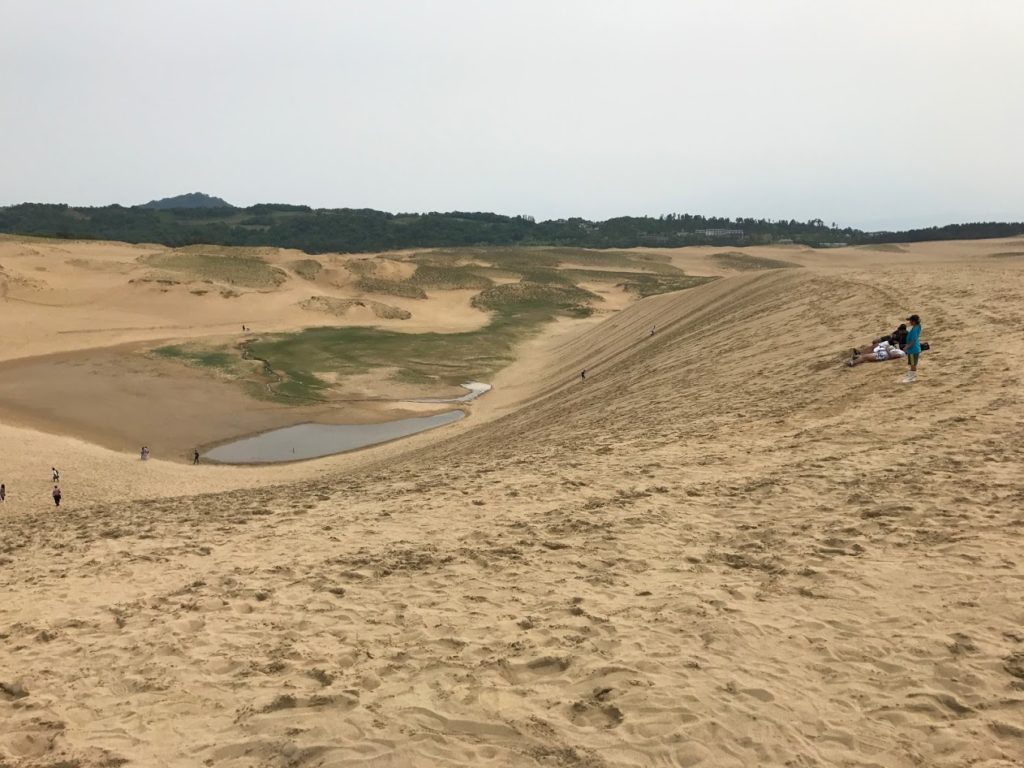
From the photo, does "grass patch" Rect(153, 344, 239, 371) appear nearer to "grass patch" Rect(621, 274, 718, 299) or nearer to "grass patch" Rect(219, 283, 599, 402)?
"grass patch" Rect(219, 283, 599, 402)

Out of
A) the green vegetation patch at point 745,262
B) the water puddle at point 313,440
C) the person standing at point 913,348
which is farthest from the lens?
the green vegetation patch at point 745,262

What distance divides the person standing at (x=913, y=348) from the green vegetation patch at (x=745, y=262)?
78523 mm

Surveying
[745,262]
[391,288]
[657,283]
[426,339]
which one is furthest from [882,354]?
[745,262]

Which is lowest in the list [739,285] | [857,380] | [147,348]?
[147,348]

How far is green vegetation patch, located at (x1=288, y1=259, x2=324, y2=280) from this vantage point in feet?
203

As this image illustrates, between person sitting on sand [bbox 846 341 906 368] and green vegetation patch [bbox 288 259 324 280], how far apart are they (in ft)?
182

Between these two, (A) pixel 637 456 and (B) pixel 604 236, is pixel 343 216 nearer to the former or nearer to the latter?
(B) pixel 604 236

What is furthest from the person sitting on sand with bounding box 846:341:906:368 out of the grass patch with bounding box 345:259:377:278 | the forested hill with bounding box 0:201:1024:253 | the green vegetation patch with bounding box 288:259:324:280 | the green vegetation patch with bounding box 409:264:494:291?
the forested hill with bounding box 0:201:1024:253

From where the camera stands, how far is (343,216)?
133500 mm

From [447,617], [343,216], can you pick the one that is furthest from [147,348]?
[343,216]

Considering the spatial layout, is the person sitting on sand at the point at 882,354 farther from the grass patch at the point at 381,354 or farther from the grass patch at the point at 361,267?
the grass patch at the point at 361,267

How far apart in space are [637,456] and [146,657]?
7191 mm

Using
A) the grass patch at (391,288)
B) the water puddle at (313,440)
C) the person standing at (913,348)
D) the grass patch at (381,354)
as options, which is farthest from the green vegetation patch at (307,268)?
the person standing at (913,348)

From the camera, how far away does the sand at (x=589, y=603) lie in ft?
13.9
